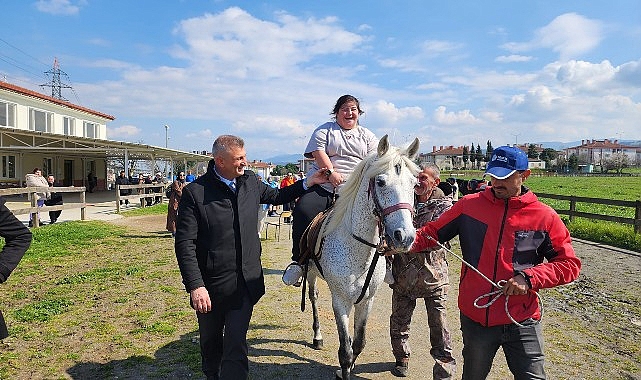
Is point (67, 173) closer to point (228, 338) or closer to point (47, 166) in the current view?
point (47, 166)

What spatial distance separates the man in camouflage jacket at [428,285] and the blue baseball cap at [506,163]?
1220 millimetres

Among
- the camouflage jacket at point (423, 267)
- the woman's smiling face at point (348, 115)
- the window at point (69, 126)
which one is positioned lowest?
the camouflage jacket at point (423, 267)

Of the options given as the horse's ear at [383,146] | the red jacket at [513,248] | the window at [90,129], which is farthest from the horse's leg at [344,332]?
the window at [90,129]

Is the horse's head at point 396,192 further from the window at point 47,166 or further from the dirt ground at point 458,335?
the window at point 47,166

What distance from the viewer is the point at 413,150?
3.36 meters

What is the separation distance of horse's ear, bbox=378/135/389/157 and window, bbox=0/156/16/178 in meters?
27.2

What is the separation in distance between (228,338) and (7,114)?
28.8m

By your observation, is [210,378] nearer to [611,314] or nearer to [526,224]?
[526,224]

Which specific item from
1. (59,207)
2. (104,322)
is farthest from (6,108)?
(104,322)

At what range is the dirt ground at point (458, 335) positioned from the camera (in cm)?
430

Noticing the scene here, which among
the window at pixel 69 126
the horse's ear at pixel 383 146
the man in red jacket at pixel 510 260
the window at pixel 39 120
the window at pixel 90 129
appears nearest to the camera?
the man in red jacket at pixel 510 260

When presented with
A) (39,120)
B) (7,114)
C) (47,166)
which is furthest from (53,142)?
(39,120)

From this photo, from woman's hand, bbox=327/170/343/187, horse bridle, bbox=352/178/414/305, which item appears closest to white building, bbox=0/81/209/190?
woman's hand, bbox=327/170/343/187

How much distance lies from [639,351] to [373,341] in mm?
2947
